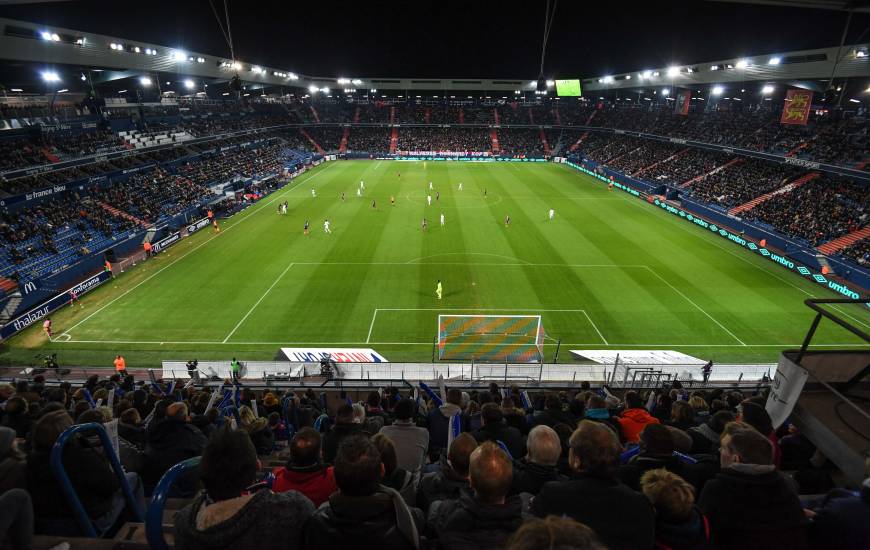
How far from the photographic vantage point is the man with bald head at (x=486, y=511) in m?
2.96

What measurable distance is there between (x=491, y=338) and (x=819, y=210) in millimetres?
33186

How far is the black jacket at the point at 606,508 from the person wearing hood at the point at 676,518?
6.7 inches

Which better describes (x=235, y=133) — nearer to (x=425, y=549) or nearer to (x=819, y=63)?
(x=819, y=63)

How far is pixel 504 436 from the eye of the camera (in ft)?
21.2

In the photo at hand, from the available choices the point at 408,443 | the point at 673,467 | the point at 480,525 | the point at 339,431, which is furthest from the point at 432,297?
the point at 480,525

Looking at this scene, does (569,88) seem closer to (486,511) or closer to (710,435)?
(710,435)

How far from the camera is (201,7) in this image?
1352 inches

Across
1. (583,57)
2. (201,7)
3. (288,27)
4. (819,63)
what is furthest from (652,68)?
(201,7)

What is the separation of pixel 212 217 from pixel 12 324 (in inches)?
799

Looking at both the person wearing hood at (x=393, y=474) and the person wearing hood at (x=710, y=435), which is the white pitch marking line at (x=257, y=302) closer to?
the person wearing hood at (x=393, y=474)

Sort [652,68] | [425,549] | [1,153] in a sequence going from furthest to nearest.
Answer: [652,68] < [1,153] < [425,549]

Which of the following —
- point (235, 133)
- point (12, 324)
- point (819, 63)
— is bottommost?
point (12, 324)

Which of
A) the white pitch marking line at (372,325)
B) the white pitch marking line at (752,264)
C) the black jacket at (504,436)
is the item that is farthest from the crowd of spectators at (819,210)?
the black jacket at (504,436)

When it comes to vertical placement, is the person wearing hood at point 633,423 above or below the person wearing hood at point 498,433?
below
